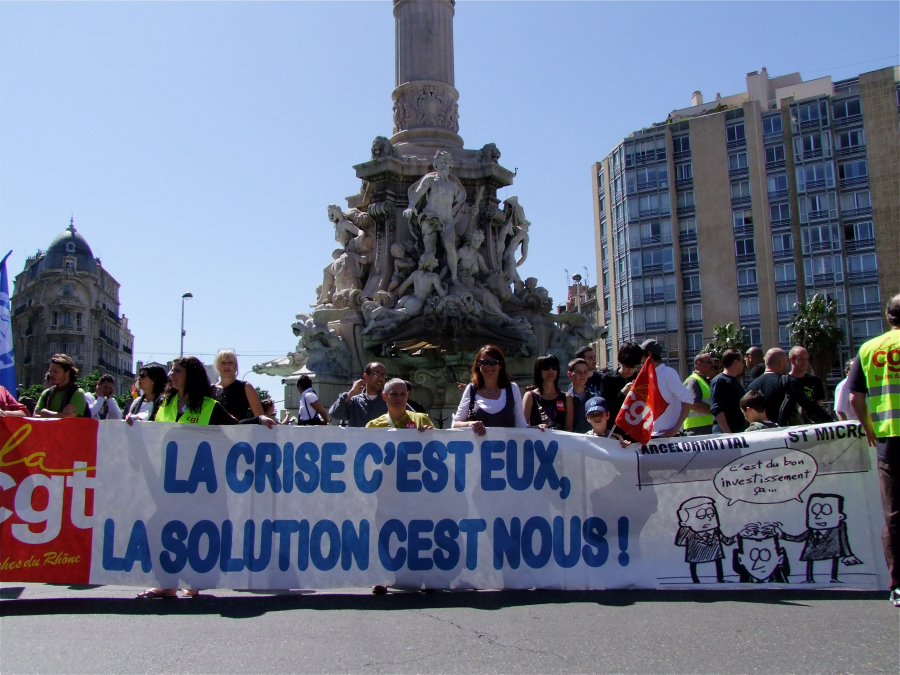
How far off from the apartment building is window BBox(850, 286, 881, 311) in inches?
2.9

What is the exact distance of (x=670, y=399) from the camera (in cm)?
667

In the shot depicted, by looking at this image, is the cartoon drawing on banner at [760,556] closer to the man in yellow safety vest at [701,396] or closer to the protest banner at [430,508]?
the protest banner at [430,508]

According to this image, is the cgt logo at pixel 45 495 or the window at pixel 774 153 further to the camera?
the window at pixel 774 153

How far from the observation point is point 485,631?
4.84m

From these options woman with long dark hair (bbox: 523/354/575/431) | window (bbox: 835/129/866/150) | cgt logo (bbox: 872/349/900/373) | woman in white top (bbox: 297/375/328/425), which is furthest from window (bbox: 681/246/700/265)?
cgt logo (bbox: 872/349/900/373)

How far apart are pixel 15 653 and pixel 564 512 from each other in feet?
11.5

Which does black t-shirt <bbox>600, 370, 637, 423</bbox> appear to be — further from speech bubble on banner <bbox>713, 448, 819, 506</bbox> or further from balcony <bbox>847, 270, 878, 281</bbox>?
balcony <bbox>847, 270, 878, 281</bbox>

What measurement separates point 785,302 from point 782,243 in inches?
161

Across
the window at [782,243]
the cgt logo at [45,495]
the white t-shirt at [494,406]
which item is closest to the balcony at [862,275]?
the window at [782,243]

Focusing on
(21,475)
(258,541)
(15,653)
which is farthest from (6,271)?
(15,653)

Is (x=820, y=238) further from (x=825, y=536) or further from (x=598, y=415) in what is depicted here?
(x=825, y=536)

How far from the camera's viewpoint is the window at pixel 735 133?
61.8 meters

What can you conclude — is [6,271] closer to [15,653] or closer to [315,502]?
[315,502]

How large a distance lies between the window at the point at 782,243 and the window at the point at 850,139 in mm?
6819
